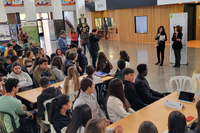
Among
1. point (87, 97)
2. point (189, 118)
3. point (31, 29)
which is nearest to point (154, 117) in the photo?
point (189, 118)

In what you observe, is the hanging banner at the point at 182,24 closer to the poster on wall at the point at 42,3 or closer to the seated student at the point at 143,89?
the seated student at the point at 143,89

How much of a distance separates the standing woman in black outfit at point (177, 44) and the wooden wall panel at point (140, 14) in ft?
19.9

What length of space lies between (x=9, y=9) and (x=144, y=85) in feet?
54.9

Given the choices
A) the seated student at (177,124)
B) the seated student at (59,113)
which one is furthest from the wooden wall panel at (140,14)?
the seated student at (177,124)

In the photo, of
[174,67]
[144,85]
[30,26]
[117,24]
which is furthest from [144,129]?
[117,24]

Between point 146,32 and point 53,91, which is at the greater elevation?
point 146,32

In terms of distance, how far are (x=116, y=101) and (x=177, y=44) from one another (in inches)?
223

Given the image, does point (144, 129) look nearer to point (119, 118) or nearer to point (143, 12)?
point (119, 118)

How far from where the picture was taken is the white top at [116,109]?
296cm

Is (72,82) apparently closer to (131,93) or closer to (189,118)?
(131,93)

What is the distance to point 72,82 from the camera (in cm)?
398

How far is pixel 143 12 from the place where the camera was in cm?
1520

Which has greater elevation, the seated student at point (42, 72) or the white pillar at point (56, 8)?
the white pillar at point (56, 8)

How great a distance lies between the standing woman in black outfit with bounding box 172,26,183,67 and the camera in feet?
25.4
